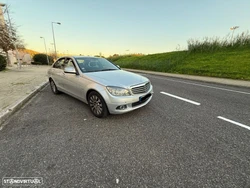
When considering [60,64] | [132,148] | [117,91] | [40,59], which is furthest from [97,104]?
[40,59]

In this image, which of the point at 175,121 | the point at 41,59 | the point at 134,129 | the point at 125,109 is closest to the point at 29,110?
the point at 125,109

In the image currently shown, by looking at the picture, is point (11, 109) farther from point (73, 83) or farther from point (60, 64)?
point (60, 64)

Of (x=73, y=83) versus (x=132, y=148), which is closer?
(x=132, y=148)

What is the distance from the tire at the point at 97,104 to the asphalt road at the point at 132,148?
0.65ft

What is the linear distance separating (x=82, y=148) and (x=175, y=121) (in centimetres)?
223

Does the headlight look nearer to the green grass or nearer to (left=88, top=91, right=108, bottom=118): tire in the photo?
(left=88, top=91, right=108, bottom=118): tire

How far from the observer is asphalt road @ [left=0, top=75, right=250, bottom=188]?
1743mm

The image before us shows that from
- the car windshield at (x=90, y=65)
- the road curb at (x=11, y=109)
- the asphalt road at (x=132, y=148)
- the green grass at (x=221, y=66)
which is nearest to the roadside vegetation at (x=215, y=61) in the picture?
the green grass at (x=221, y=66)

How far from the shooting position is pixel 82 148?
7.62 ft

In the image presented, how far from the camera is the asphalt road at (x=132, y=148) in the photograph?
174 centimetres

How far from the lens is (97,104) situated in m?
3.28

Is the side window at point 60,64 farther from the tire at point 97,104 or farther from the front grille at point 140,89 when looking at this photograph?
the front grille at point 140,89

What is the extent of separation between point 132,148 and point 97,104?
147 cm

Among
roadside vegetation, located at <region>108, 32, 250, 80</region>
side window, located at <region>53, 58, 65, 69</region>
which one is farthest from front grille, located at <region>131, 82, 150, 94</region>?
roadside vegetation, located at <region>108, 32, 250, 80</region>
